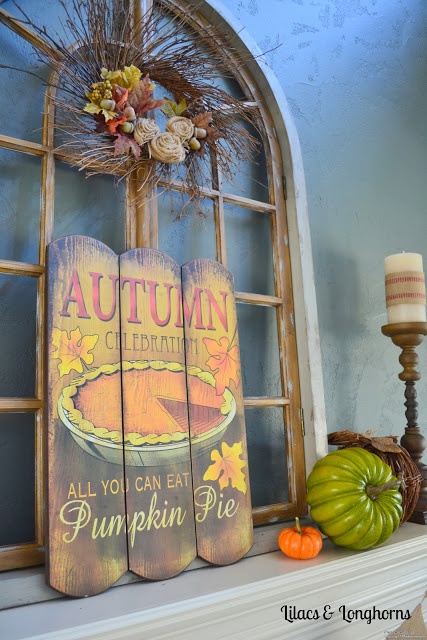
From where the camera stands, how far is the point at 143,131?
1.33 meters

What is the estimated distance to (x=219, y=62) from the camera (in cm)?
160

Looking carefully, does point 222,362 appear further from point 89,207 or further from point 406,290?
point 406,290

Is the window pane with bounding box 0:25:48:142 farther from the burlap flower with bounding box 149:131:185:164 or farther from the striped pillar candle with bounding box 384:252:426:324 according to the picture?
the striped pillar candle with bounding box 384:252:426:324

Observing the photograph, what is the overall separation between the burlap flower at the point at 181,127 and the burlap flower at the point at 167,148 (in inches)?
0.7

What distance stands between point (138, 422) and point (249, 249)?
2.36 ft

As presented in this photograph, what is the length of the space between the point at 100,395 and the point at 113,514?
0.81 ft

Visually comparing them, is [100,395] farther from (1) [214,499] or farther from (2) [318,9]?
(2) [318,9]

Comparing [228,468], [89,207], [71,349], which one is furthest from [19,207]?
[228,468]

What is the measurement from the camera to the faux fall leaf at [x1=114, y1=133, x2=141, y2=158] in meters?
1.30

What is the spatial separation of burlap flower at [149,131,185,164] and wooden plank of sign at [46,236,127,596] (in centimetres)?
30

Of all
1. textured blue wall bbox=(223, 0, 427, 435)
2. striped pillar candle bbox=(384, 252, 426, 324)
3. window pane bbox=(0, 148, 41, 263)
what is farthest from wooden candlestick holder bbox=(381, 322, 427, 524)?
window pane bbox=(0, 148, 41, 263)

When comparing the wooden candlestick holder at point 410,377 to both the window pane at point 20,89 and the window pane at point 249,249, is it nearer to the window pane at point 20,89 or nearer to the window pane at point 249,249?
the window pane at point 249,249

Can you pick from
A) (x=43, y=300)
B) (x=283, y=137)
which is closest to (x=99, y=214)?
(x=43, y=300)

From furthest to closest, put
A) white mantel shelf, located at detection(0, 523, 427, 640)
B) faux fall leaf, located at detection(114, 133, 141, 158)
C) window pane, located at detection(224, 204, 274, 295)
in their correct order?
window pane, located at detection(224, 204, 274, 295)
faux fall leaf, located at detection(114, 133, 141, 158)
white mantel shelf, located at detection(0, 523, 427, 640)
